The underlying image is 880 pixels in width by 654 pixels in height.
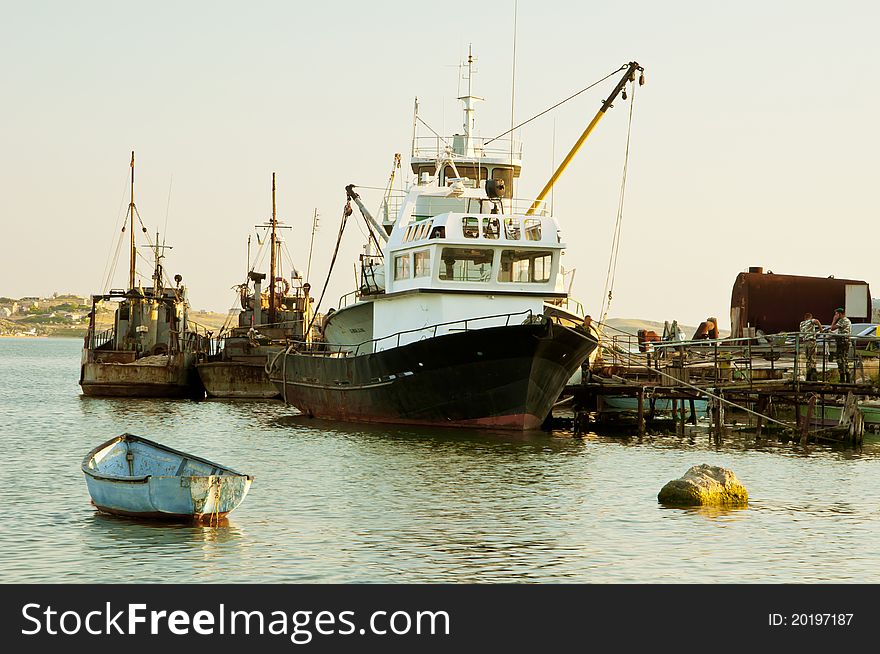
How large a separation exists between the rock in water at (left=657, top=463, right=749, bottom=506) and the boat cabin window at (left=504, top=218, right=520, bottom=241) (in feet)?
49.3

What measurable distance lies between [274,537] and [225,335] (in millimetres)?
49500

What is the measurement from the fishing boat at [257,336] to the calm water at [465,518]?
73.8ft

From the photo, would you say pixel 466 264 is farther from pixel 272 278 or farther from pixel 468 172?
pixel 272 278

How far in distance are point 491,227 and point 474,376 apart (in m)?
5.09

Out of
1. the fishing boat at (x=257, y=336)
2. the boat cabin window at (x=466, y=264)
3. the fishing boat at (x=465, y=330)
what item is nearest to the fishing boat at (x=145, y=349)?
the fishing boat at (x=257, y=336)

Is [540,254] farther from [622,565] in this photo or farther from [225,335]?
[225,335]

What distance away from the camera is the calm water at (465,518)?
59.1 feet

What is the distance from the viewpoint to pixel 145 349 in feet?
208

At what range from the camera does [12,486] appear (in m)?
26.7

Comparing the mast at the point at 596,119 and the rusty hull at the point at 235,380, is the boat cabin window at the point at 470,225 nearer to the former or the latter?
the mast at the point at 596,119

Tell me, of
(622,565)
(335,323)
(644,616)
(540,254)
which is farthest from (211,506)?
(335,323)

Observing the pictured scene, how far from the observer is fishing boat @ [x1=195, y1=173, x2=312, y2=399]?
6000 cm

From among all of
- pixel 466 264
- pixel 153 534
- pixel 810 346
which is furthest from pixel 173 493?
pixel 810 346

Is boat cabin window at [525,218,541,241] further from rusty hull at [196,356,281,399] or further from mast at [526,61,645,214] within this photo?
rusty hull at [196,356,281,399]
